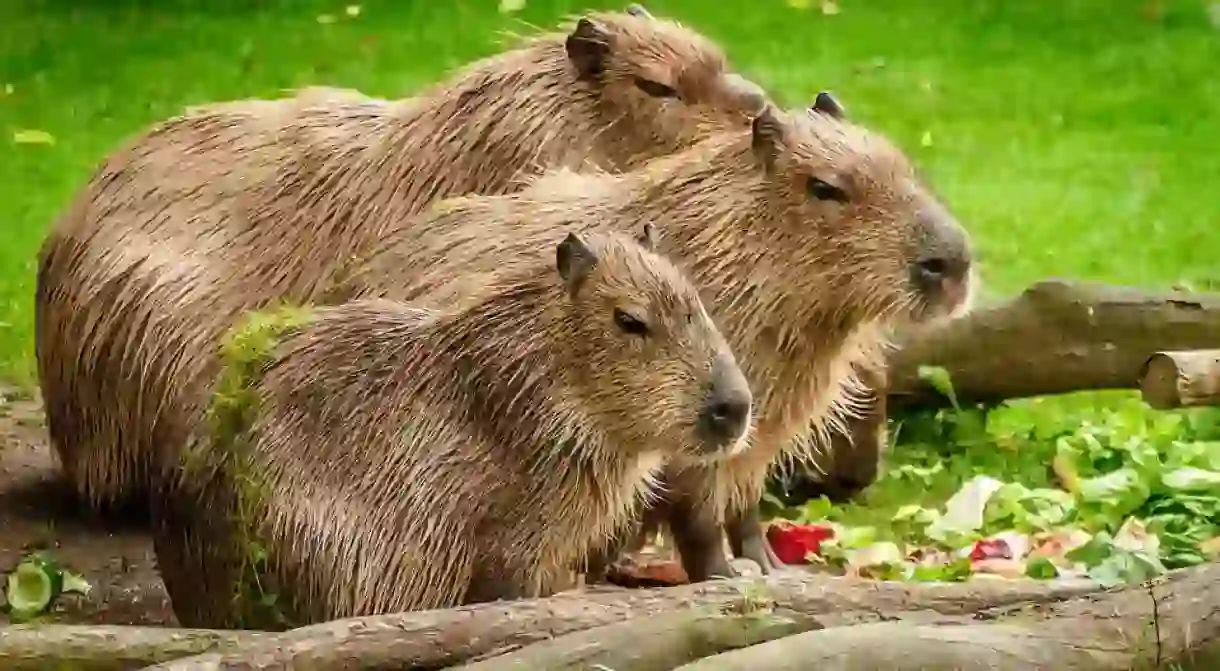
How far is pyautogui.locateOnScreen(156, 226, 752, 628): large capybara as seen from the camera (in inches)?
115

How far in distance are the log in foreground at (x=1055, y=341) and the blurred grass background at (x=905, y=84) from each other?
1.65 feet

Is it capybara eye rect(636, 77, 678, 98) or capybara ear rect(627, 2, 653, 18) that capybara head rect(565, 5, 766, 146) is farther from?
capybara ear rect(627, 2, 653, 18)

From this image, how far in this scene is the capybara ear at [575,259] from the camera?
2.93 metres

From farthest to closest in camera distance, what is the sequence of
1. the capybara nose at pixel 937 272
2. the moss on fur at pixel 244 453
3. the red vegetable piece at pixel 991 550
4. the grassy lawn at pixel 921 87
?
the grassy lawn at pixel 921 87
the red vegetable piece at pixel 991 550
the capybara nose at pixel 937 272
the moss on fur at pixel 244 453

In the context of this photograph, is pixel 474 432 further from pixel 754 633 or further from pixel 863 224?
pixel 863 224

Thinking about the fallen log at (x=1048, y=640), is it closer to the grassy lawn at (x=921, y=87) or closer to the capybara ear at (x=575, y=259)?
the capybara ear at (x=575, y=259)

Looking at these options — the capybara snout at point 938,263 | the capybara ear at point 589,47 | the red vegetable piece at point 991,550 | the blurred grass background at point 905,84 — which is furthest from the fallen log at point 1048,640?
the blurred grass background at point 905,84

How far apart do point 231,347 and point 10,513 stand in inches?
56.9

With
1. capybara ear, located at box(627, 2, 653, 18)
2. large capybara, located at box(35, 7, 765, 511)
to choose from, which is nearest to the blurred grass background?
large capybara, located at box(35, 7, 765, 511)

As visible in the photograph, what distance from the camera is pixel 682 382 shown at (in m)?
2.89

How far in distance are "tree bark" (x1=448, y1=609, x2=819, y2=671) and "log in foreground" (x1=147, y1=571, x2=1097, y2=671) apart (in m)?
0.04

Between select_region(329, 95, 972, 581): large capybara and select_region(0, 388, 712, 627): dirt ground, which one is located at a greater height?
select_region(329, 95, 972, 581): large capybara

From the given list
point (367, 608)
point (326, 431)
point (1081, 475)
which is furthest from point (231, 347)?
point (1081, 475)

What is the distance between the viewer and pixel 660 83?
390cm
